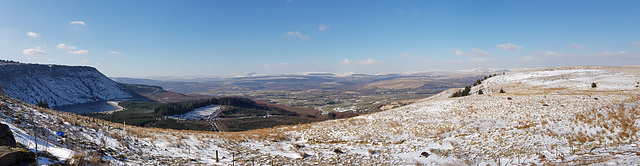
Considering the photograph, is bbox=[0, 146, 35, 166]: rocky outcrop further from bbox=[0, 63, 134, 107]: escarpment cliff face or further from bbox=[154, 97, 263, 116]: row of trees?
bbox=[0, 63, 134, 107]: escarpment cliff face

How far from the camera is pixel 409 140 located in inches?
882

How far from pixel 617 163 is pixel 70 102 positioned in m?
257

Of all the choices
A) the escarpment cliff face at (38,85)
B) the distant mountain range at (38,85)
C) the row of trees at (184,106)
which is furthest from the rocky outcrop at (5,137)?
the distant mountain range at (38,85)

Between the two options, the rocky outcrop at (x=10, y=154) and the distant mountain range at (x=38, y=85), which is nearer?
the rocky outcrop at (x=10, y=154)

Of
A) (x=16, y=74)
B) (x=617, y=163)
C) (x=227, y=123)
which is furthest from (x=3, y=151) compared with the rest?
(x=16, y=74)

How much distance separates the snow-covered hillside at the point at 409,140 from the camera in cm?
1445

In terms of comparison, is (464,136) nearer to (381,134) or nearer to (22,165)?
(381,134)

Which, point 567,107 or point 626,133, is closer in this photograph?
point 626,133

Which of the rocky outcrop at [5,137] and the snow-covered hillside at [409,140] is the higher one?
the rocky outcrop at [5,137]

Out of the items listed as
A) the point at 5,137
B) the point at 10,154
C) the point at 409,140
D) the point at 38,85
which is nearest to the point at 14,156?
the point at 10,154

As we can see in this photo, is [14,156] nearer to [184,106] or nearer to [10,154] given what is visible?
[10,154]

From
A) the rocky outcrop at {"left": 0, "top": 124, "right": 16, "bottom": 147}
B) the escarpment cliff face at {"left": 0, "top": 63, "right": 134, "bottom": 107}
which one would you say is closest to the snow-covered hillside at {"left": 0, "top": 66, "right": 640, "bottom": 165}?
the rocky outcrop at {"left": 0, "top": 124, "right": 16, "bottom": 147}

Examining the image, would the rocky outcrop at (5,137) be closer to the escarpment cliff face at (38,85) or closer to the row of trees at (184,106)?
the row of trees at (184,106)

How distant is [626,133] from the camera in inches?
733
